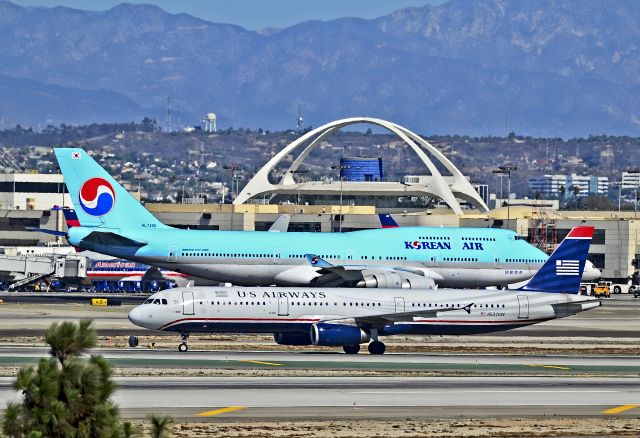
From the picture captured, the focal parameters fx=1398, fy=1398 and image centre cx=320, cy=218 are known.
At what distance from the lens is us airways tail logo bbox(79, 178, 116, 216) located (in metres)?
97.4

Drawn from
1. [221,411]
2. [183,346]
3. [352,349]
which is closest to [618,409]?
[221,411]

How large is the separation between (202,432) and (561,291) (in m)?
36.0

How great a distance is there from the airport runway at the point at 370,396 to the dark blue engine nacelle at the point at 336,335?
9973mm

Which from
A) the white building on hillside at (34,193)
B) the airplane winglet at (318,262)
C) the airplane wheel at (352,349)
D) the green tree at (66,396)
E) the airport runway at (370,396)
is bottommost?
the airport runway at (370,396)

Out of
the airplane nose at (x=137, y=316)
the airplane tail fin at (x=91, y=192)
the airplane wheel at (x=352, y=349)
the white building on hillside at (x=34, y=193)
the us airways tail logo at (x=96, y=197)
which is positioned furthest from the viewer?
the white building on hillside at (x=34, y=193)

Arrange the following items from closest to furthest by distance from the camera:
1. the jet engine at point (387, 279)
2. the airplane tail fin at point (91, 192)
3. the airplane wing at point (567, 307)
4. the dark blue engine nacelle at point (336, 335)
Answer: the dark blue engine nacelle at point (336, 335) < the airplane wing at point (567, 307) < the jet engine at point (387, 279) < the airplane tail fin at point (91, 192)

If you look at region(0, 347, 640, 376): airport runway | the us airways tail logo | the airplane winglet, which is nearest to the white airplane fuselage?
region(0, 347, 640, 376): airport runway

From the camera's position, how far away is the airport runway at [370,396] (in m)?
43.3

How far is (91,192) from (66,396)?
77177 mm

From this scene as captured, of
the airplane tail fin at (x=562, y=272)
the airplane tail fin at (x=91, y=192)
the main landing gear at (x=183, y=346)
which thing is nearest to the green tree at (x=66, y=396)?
the main landing gear at (x=183, y=346)

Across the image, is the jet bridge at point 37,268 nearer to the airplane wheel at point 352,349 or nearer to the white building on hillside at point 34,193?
the white building on hillside at point 34,193

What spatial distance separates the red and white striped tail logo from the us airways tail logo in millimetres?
38527

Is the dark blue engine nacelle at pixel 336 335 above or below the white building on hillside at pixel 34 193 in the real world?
below

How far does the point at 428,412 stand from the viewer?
43688mm
